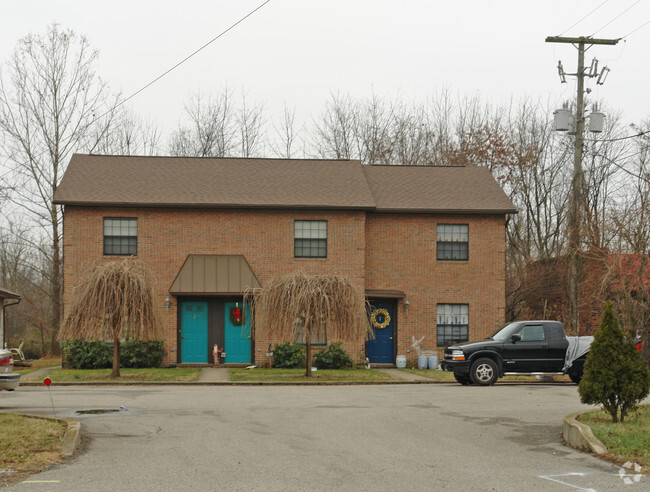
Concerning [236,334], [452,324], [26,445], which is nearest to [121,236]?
[236,334]

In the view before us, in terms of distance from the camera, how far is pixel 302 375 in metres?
26.5

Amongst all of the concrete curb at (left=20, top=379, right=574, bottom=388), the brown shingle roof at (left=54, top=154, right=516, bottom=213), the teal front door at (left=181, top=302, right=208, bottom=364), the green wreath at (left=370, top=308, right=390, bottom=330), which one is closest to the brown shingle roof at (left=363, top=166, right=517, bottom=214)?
the brown shingle roof at (left=54, top=154, right=516, bottom=213)

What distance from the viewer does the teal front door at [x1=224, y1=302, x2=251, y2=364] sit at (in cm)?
3002

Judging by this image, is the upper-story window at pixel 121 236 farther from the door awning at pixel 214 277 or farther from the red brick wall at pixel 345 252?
the door awning at pixel 214 277

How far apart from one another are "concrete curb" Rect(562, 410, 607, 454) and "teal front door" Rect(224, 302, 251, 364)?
61.6ft

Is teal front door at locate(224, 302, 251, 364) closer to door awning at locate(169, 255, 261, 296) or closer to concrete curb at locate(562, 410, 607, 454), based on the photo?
door awning at locate(169, 255, 261, 296)

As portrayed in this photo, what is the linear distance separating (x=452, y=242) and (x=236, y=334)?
29.0 ft

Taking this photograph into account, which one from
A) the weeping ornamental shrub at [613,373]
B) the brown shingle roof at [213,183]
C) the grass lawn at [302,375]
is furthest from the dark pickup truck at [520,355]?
the weeping ornamental shrub at [613,373]

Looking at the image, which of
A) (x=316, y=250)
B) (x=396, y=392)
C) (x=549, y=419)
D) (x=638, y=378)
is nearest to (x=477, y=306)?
(x=316, y=250)

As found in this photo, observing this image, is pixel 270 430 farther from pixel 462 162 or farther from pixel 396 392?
pixel 462 162

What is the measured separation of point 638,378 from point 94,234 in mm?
21954

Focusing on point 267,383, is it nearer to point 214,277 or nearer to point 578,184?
point 214,277

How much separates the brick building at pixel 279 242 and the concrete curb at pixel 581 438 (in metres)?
18.1

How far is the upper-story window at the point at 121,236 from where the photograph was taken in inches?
1180
